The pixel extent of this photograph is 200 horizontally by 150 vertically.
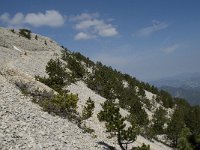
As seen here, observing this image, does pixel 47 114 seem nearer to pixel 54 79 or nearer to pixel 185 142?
pixel 185 142

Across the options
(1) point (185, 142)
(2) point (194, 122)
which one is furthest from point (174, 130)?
(1) point (185, 142)

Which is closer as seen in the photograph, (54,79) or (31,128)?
(31,128)

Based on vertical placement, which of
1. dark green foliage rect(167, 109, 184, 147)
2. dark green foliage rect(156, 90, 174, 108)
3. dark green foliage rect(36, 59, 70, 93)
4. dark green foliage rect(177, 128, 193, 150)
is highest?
dark green foliage rect(36, 59, 70, 93)

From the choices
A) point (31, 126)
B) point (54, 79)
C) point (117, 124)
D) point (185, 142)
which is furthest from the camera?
point (54, 79)

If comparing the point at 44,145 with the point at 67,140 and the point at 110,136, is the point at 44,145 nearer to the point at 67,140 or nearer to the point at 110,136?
the point at 67,140

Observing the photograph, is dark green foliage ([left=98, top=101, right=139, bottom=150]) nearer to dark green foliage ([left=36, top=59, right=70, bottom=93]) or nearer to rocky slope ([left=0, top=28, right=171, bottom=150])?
rocky slope ([left=0, top=28, right=171, bottom=150])

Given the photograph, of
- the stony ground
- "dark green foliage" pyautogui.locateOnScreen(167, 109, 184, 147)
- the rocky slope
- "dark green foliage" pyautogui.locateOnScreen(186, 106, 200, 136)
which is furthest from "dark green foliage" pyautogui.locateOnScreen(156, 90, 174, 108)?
the stony ground

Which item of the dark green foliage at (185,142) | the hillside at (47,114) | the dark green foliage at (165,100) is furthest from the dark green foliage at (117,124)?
the dark green foliage at (165,100)

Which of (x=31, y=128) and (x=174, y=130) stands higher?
(x=31, y=128)

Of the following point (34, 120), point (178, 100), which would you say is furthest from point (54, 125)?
point (178, 100)

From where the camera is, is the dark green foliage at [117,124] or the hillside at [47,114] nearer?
the hillside at [47,114]

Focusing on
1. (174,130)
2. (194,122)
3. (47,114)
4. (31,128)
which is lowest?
(174,130)

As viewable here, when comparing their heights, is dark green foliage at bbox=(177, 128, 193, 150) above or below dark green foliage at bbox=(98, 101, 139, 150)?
below

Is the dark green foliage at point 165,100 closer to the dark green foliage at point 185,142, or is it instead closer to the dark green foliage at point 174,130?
the dark green foliage at point 174,130
